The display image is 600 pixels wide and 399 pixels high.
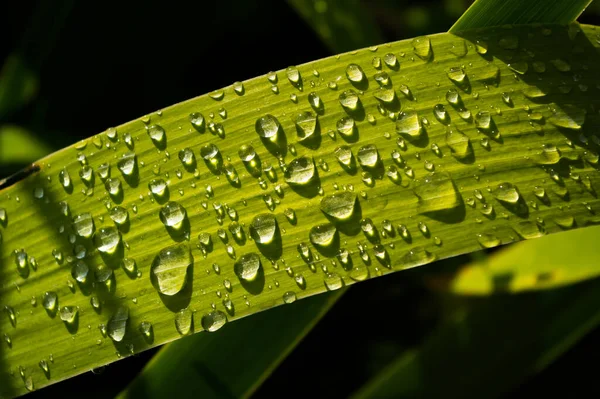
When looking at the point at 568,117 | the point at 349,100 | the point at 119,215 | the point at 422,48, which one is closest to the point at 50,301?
the point at 119,215

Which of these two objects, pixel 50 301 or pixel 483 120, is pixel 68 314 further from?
pixel 483 120

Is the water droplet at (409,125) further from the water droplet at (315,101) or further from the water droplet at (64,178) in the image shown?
the water droplet at (64,178)

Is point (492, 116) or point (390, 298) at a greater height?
point (492, 116)

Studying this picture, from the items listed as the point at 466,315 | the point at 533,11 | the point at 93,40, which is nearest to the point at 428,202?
the point at 533,11

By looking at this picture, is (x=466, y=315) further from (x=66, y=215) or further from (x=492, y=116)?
(x=66, y=215)

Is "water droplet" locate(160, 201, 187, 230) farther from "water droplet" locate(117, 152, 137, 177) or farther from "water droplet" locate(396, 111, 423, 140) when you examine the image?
"water droplet" locate(396, 111, 423, 140)

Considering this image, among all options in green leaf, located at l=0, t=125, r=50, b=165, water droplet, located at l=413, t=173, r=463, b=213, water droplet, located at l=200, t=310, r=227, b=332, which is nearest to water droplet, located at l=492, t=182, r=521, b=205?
water droplet, located at l=413, t=173, r=463, b=213
